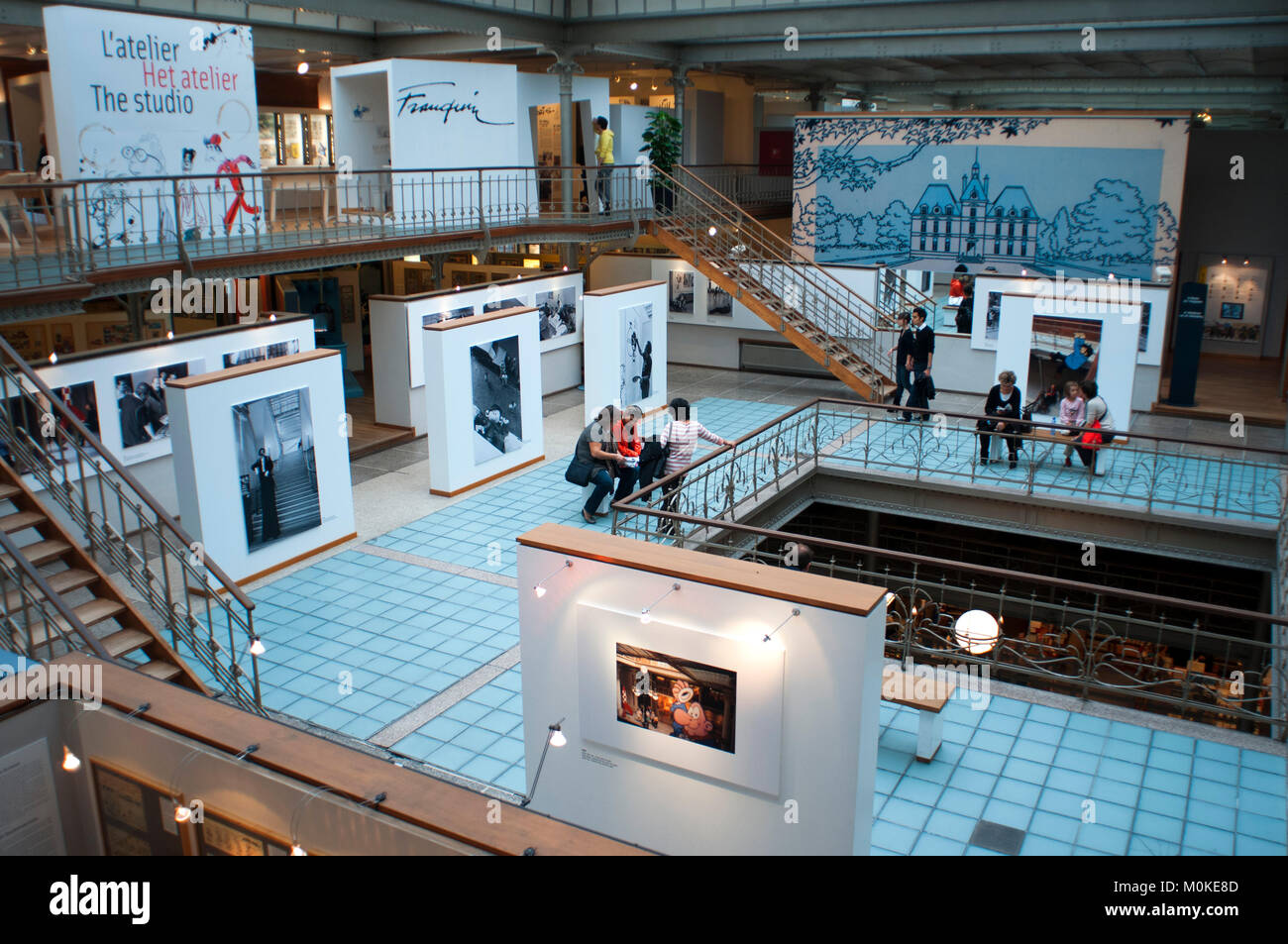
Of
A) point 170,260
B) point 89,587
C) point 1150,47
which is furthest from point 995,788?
point 1150,47

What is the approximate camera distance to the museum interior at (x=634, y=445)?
5785 mm

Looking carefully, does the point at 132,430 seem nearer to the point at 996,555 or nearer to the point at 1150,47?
the point at 996,555

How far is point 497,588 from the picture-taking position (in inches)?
432

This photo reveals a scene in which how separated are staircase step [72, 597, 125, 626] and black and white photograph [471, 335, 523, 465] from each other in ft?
21.4

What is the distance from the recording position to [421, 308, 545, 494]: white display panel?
1341 centimetres

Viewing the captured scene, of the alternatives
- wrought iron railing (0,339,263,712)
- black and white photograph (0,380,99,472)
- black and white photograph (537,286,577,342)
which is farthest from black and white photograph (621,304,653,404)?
black and white photograph (0,380,99,472)

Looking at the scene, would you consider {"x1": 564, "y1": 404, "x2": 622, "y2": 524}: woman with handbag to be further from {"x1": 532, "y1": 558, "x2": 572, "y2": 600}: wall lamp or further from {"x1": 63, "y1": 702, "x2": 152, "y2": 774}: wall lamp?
{"x1": 63, "y1": 702, "x2": 152, "y2": 774}: wall lamp

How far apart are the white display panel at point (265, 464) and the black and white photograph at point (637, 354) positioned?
19.2 ft

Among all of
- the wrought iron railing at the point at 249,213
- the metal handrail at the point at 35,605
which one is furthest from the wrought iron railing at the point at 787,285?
the metal handrail at the point at 35,605

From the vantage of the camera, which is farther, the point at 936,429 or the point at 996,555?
the point at 936,429

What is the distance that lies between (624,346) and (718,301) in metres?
5.26

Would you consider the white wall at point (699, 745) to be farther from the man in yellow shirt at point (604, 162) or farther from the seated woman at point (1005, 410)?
the man in yellow shirt at point (604, 162)
